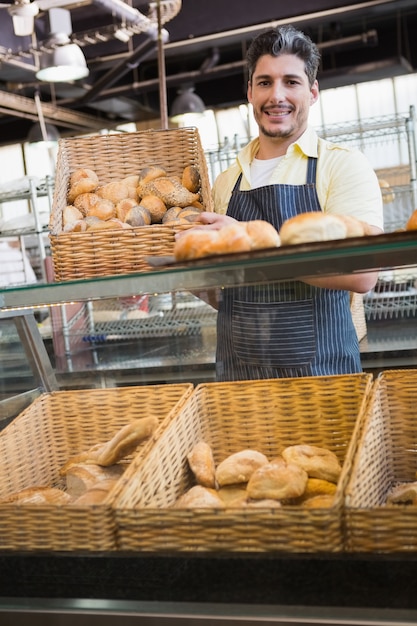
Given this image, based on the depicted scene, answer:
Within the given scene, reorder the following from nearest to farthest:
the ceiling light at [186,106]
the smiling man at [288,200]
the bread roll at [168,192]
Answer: the smiling man at [288,200] < the bread roll at [168,192] < the ceiling light at [186,106]

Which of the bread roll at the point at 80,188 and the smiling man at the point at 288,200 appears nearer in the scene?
the smiling man at the point at 288,200

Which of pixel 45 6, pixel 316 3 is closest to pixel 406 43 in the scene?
pixel 316 3

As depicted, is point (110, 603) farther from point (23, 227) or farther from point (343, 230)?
point (23, 227)

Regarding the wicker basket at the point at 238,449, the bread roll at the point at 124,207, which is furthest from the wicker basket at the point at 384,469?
the bread roll at the point at 124,207

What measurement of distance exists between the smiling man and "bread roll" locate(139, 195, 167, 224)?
0.53 feet

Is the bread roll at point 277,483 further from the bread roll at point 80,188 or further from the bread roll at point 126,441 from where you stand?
the bread roll at point 80,188

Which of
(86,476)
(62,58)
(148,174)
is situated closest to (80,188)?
(148,174)

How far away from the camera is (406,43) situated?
938cm

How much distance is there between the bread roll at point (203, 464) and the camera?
1.20 meters

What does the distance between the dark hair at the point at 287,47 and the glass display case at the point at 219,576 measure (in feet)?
3.22

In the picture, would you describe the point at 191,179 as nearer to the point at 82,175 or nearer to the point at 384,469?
the point at 82,175

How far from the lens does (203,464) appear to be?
1.22m

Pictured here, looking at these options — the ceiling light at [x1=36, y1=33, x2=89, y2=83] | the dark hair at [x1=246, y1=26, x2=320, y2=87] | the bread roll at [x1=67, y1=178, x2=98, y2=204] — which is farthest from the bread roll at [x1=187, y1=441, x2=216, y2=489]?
the ceiling light at [x1=36, y1=33, x2=89, y2=83]

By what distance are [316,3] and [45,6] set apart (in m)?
2.87
